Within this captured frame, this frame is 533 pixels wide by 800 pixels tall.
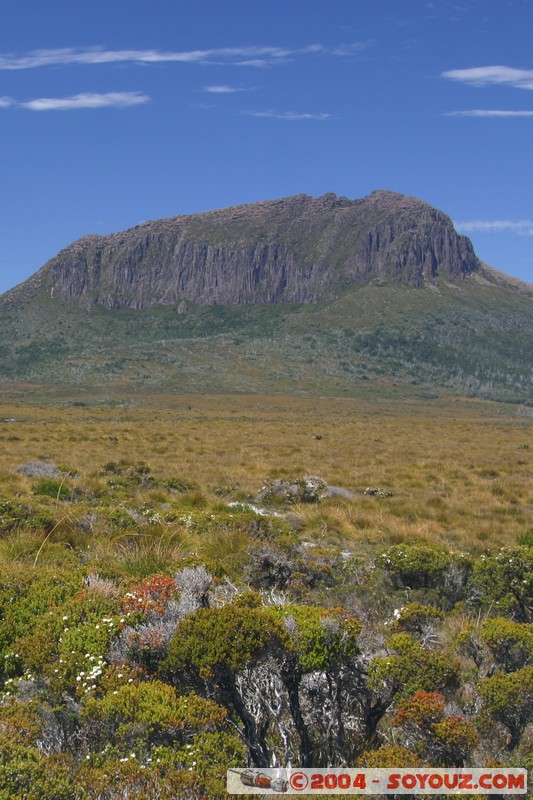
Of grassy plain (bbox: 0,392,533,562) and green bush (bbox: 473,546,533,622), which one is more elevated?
green bush (bbox: 473,546,533,622)

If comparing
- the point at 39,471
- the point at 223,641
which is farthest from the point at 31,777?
the point at 39,471

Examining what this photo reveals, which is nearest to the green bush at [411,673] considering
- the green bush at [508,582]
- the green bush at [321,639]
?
the green bush at [321,639]

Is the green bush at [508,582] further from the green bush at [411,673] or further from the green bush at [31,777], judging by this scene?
the green bush at [31,777]

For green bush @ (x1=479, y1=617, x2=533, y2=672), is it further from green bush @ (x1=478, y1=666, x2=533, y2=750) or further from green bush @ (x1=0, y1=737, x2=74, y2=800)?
green bush @ (x1=0, y1=737, x2=74, y2=800)

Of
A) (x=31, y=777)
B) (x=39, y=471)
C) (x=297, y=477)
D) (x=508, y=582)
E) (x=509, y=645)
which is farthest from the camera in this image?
(x=297, y=477)

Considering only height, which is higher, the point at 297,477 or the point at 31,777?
the point at 31,777

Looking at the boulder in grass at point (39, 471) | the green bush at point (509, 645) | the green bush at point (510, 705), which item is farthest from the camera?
the boulder in grass at point (39, 471)

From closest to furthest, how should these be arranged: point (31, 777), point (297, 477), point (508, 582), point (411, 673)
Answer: point (31, 777) < point (411, 673) < point (508, 582) < point (297, 477)

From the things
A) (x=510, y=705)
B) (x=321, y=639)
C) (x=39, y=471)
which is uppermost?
(x=321, y=639)

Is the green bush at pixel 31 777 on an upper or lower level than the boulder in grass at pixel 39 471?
upper

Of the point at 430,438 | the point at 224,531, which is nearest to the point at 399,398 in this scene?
the point at 430,438

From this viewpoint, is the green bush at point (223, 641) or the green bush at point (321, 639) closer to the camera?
the green bush at point (223, 641)

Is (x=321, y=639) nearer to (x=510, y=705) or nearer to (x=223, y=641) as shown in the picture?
(x=223, y=641)

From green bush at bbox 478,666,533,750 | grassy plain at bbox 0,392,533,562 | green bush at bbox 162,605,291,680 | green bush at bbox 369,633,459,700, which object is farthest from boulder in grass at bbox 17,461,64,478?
green bush at bbox 478,666,533,750
